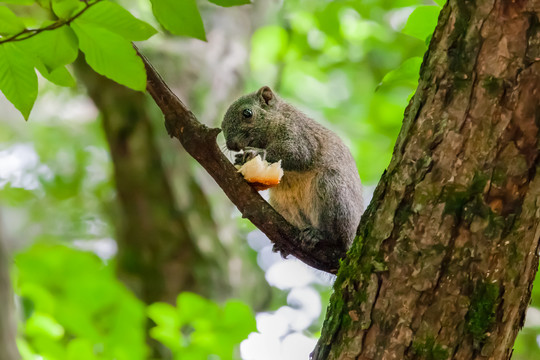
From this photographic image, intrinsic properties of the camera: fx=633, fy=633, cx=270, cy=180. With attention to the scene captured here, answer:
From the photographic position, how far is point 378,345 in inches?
71.9

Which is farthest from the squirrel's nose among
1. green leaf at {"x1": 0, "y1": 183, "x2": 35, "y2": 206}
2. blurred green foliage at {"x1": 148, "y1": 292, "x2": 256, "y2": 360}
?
green leaf at {"x1": 0, "y1": 183, "x2": 35, "y2": 206}

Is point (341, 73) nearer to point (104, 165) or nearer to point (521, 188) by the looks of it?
point (104, 165)

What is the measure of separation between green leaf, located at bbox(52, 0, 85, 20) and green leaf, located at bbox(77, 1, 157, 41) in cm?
5

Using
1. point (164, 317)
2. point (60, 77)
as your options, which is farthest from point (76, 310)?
point (60, 77)

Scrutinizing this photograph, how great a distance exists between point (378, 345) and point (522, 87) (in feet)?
2.71

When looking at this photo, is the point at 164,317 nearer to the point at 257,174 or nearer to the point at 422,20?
the point at 257,174

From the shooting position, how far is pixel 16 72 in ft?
5.02

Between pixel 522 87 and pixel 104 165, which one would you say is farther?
pixel 104 165

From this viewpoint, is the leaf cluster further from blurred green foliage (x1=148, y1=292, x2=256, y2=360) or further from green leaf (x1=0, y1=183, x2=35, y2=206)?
green leaf (x1=0, y1=183, x2=35, y2=206)

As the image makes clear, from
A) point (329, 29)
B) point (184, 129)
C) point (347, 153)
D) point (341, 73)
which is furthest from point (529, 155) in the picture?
point (341, 73)

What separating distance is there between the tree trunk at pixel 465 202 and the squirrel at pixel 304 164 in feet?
3.57

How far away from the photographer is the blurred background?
9.67 feet

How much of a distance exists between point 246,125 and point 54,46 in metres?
2.36

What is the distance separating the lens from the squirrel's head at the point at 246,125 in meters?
3.77
